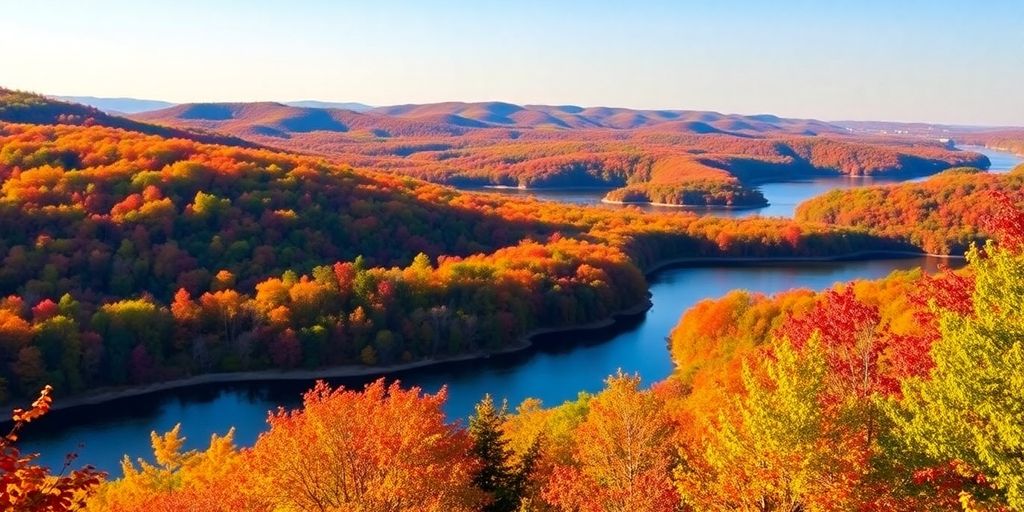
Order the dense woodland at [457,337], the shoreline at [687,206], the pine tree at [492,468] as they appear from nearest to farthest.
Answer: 1. the dense woodland at [457,337]
2. the pine tree at [492,468]
3. the shoreline at [687,206]

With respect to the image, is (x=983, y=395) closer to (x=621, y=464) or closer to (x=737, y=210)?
(x=621, y=464)

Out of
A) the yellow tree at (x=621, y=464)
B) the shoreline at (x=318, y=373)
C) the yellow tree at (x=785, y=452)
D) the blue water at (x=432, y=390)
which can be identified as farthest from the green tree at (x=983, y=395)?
the shoreline at (x=318, y=373)

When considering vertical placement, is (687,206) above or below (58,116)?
below

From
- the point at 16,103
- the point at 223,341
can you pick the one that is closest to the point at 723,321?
the point at 223,341

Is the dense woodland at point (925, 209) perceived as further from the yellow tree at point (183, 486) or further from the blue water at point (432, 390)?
the yellow tree at point (183, 486)

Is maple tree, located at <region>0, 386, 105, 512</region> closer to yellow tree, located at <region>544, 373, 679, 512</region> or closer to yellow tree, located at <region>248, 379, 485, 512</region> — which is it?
yellow tree, located at <region>248, 379, 485, 512</region>

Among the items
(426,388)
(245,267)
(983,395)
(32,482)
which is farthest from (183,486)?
(245,267)
